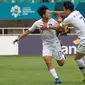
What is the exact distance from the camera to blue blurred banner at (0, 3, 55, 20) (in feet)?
125

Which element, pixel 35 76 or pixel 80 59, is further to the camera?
pixel 35 76

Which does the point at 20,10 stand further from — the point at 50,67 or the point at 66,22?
the point at 66,22

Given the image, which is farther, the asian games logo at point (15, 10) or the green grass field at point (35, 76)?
the asian games logo at point (15, 10)

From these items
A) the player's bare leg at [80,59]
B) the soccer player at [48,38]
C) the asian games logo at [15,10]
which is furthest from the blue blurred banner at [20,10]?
the player's bare leg at [80,59]

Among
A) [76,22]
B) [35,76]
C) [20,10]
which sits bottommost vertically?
[35,76]

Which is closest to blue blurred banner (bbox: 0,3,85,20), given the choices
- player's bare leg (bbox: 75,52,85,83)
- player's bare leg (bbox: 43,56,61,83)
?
player's bare leg (bbox: 43,56,61,83)

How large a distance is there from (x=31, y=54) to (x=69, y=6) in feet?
64.4

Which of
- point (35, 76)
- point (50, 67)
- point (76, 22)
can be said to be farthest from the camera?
point (35, 76)

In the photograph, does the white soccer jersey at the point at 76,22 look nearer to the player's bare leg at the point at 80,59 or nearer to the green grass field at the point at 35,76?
the player's bare leg at the point at 80,59

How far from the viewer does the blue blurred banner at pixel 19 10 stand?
3803 cm

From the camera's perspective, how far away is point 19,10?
38062mm

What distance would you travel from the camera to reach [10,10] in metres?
38.0

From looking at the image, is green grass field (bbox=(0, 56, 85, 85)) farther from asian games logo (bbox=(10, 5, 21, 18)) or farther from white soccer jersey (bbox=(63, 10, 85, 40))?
asian games logo (bbox=(10, 5, 21, 18))

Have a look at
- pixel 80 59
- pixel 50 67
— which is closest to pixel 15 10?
pixel 50 67
